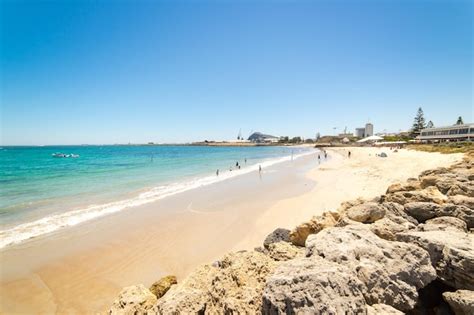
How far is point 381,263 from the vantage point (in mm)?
3465

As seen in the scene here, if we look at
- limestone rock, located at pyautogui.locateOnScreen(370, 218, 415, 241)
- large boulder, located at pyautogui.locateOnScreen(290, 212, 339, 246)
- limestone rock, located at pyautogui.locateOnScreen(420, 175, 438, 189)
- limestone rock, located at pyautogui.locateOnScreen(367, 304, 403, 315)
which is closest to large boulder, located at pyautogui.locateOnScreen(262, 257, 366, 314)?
limestone rock, located at pyautogui.locateOnScreen(367, 304, 403, 315)

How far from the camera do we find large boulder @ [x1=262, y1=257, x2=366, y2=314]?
8.29 feet

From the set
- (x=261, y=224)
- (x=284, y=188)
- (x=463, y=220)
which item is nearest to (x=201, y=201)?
(x=261, y=224)

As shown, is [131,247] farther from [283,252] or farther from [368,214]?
[368,214]

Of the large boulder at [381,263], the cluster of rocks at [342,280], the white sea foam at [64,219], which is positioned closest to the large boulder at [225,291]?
the cluster of rocks at [342,280]

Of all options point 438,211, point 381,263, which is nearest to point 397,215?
point 438,211

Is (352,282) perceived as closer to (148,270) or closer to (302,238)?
(302,238)

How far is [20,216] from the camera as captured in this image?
12258 millimetres

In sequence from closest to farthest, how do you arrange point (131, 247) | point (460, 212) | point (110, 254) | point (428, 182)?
point (460, 212) → point (110, 254) → point (131, 247) → point (428, 182)

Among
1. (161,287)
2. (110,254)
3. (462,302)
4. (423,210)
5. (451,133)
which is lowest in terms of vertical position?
(110,254)

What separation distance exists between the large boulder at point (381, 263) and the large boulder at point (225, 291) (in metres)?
0.88

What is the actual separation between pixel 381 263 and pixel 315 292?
1486mm

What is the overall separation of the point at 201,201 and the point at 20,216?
906 centimetres

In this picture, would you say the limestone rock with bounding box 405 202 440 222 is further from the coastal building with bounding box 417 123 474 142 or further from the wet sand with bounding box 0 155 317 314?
the coastal building with bounding box 417 123 474 142
